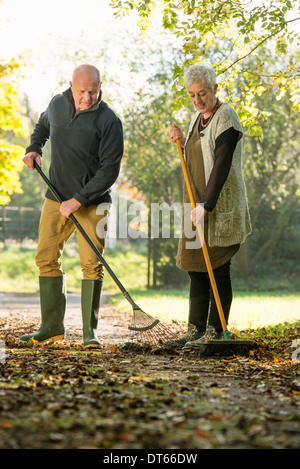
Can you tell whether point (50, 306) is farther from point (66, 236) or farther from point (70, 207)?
point (70, 207)

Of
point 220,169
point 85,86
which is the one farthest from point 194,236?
→ point 85,86

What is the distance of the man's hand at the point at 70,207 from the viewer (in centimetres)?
456

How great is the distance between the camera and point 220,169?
4.33 metres

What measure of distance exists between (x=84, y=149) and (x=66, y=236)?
0.75 meters

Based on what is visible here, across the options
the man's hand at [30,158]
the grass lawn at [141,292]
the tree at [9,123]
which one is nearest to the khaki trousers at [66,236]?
the man's hand at [30,158]

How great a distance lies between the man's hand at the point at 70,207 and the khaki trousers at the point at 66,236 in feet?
0.45

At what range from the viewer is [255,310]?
916 centimetres

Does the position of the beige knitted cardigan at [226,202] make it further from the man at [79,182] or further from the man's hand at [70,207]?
the man's hand at [70,207]

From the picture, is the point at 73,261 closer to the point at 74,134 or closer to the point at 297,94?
the point at 297,94

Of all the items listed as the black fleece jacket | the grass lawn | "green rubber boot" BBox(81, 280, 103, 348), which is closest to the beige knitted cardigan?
the black fleece jacket

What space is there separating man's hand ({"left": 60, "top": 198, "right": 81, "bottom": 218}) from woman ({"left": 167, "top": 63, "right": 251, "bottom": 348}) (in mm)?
856

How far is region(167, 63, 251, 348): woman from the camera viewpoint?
4.34 meters

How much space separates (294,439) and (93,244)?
267 cm

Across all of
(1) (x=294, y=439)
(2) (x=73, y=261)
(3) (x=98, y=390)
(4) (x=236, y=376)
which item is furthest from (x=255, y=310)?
(2) (x=73, y=261)
